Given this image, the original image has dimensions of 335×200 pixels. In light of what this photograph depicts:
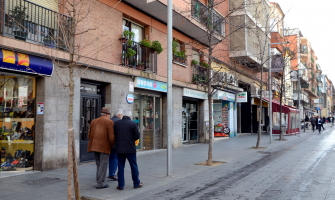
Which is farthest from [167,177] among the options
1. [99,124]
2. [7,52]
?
[7,52]

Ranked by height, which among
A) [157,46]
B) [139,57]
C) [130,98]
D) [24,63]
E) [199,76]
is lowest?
[130,98]

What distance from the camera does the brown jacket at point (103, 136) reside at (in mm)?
6695

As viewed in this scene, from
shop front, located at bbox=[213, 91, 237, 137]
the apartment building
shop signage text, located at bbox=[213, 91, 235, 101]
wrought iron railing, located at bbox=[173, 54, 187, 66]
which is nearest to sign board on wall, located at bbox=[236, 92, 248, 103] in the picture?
shop front, located at bbox=[213, 91, 237, 137]

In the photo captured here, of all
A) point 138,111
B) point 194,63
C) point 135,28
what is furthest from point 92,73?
point 194,63

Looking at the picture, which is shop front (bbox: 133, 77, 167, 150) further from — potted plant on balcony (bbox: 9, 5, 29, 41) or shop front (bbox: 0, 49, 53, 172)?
potted plant on balcony (bbox: 9, 5, 29, 41)

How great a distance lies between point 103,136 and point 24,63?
335cm

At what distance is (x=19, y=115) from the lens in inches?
353

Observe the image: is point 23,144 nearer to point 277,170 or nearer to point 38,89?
point 38,89

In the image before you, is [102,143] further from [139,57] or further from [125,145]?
[139,57]

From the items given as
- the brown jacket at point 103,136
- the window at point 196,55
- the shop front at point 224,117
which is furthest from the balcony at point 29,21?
the shop front at point 224,117

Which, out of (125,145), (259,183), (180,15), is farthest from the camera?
(180,15)

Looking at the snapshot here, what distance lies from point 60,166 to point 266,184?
19.9ft

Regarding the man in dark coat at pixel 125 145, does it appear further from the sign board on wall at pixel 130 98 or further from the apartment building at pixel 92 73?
the sign board on wall at pixel 130 98

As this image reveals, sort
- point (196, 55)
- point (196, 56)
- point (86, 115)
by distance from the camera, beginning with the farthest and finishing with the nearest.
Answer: point (196, 55) < point (196, 56) < point (86, 115)
